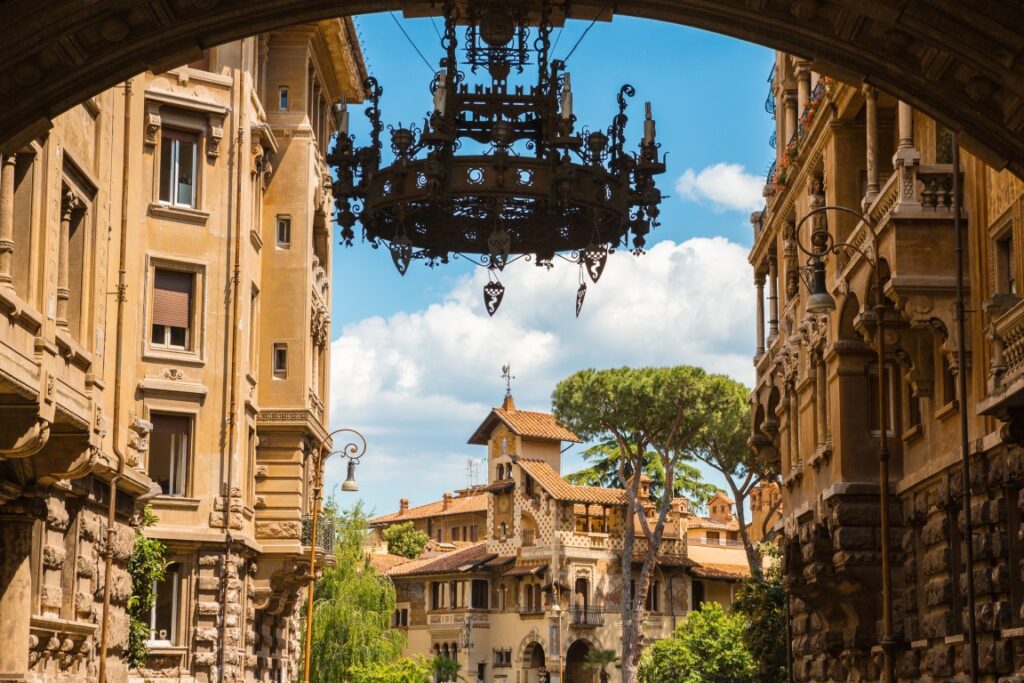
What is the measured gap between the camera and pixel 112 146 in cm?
2633

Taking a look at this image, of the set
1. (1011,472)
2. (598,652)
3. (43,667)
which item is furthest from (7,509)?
(598,652)

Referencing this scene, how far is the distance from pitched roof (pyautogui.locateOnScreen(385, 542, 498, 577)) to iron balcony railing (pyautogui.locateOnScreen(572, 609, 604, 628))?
351 inches

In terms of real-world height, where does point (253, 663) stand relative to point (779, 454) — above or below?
below

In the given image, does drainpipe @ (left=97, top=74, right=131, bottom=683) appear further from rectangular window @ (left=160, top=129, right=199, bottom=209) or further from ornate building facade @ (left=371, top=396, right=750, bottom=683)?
ornate building facade @ (left=371, top=396, right=750, bottom=683)

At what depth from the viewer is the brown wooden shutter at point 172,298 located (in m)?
39.8

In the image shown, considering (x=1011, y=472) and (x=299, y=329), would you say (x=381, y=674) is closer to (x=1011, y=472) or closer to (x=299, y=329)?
(x=299, y=329)

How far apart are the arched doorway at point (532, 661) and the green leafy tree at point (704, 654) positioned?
18.8 metres

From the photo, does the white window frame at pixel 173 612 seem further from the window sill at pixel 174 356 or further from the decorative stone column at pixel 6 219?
the decorative stone column at pixel 6 219

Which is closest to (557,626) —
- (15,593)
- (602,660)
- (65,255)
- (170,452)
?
(602,660)

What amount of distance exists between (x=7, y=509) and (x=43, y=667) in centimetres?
280

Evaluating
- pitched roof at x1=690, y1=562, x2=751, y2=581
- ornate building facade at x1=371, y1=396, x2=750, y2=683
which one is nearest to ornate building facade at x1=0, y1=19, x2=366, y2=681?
ornate building facade at x1=371, y1=396, x2=750, y2=683

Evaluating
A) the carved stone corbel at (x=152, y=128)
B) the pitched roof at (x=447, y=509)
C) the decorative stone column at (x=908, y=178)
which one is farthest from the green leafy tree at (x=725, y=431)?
the decorative stone column at (x=908, y=178)

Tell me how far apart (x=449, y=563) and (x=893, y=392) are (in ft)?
246

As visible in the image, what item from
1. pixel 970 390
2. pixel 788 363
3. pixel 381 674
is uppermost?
pixel 788 363
